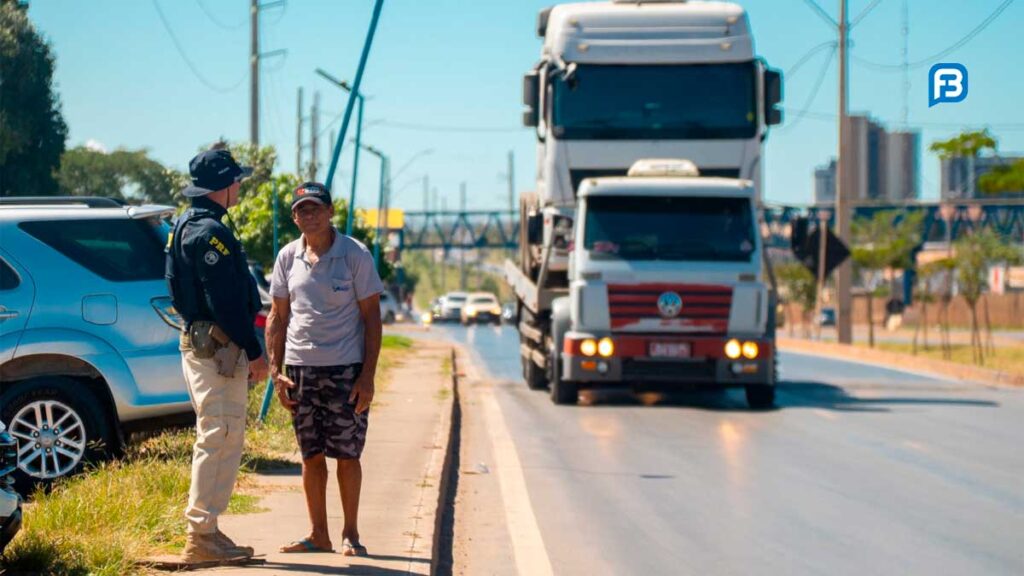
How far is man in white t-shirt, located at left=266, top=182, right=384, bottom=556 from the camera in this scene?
24.7 feet

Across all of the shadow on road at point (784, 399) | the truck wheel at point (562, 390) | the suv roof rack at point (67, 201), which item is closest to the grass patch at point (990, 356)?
the shadow on road at point (784, 399)

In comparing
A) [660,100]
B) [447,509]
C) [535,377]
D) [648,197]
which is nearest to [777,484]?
[447,509]

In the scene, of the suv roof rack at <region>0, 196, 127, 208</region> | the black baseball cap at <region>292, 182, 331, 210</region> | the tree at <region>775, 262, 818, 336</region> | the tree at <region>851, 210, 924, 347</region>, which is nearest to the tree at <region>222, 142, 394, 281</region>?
the suv roof rack at <region>0, 196, 127, 208</region>

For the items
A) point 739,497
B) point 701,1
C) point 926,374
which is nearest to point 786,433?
point 739,497

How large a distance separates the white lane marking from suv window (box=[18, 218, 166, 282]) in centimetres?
299

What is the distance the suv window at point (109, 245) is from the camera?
10562mm

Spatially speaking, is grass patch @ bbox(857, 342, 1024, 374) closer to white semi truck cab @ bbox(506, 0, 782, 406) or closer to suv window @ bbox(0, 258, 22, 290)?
white semi truck cab @ bbox(506, 0, 782, 406)

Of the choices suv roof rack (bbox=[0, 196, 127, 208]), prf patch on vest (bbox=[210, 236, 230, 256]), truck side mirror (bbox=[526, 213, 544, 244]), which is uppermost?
truck side mirror (bbox=[526, 213, 544, 244])

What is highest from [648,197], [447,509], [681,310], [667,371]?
[648,197]

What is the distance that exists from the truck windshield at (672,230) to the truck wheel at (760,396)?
1639mm

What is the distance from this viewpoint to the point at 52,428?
403 inches

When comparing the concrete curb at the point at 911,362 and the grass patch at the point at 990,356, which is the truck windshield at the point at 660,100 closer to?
the concrete curb at the point at 911,362

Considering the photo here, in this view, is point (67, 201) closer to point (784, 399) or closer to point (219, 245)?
point (219, 245)

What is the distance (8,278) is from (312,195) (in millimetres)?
3712
